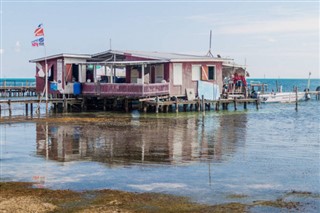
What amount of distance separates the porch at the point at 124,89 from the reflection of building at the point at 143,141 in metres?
4.55

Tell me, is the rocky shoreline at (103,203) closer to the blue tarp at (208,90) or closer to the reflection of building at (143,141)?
the reflection of building at (143,141)

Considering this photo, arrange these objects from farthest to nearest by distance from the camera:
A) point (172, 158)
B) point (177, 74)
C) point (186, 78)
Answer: point (186, 78) < point (177, 74) < point (172, 158)

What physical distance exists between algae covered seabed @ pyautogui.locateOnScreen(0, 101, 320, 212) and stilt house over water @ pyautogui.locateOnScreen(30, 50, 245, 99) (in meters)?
9.44

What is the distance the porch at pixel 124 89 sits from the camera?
36.9 meters

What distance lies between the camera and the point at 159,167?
16391mm

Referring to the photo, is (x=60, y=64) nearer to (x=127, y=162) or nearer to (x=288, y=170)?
(x=127, y=162)

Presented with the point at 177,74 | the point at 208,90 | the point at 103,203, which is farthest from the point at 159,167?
the point at 208,90

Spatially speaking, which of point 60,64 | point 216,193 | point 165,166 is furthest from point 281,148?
point 60,64

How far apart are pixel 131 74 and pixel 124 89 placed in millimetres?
4948

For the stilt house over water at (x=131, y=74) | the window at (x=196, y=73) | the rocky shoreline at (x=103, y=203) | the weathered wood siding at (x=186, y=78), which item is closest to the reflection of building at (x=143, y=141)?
the rocky shoreline at (x=103, y=203)

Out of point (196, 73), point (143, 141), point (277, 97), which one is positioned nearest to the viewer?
point (143, 141)

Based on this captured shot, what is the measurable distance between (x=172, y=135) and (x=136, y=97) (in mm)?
12280

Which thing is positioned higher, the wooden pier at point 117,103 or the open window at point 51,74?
the open window at point 51,74

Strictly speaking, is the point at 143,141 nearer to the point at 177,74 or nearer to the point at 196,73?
the point at 177,74
